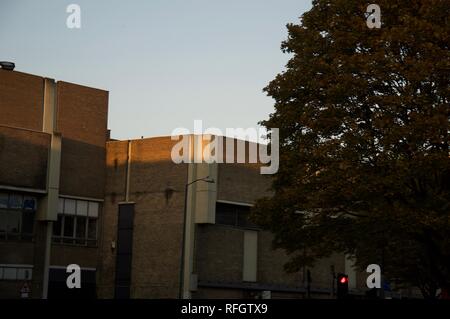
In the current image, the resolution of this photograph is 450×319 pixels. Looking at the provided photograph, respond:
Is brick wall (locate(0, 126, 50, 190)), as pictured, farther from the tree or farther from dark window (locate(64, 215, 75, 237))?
the tree

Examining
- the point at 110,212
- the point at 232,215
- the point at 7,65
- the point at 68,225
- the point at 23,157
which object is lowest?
the point at 68,225

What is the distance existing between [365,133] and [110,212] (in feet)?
122

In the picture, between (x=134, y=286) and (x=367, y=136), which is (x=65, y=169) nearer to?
(x=134, y=286)

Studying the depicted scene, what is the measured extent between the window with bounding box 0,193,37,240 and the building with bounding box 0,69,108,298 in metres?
0.07

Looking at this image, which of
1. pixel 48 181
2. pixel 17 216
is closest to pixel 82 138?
pixel 48 181

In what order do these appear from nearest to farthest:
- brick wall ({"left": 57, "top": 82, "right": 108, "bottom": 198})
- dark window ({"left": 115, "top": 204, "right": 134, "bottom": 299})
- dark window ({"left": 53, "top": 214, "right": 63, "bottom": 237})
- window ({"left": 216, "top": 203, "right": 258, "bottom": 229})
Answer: dark window ({"left": 53, "top": 214, "right": 63, "bottom": 237}), window ({"left": 216, "top": 203, "right": 258, "bottom": 229}), brick wall ({"left": 57, "top": 82, "right": 108, "bottom": 198}), dark window ({"left": 115, "top": 204, "right": 134, "bottom": 299})

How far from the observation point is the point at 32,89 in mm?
61594

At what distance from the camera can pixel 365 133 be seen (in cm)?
3173

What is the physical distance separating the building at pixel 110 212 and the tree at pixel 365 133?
2265 cm

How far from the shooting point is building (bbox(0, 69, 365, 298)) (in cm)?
5925

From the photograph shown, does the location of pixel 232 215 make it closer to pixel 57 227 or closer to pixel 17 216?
pixel 57 227

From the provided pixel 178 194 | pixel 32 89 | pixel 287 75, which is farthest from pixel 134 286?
pixel 287 75

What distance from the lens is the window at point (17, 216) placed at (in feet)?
190

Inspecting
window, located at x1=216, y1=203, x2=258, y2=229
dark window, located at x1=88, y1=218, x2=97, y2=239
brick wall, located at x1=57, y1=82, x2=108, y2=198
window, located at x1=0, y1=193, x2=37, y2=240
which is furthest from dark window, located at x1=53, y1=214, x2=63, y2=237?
window, located at x1=216, y1=203, x2=258, y2=229
